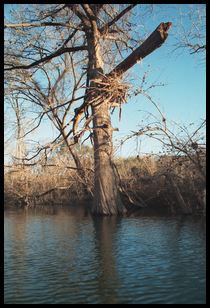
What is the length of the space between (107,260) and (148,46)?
33.6 feet

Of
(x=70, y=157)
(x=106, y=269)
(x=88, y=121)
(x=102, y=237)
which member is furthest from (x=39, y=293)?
(x=70, y=157)

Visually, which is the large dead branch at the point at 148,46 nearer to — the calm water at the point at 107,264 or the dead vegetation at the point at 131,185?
the dead vegetation at the point at 131,185

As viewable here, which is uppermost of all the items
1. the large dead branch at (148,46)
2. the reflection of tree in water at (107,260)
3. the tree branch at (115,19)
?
the tree branch at (115,19)

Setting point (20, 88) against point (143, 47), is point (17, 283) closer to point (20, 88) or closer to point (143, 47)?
point (143, 47)

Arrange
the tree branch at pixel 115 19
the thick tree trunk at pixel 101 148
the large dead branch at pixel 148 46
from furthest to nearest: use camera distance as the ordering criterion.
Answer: the thick tree trunk at pixel 101 148 < the tree branch at pixel 115 19 < the large dead branch at pixel 148 46

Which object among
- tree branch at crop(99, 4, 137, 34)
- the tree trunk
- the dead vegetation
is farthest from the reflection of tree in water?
tree branch at crop(99, 4, 137, 34)

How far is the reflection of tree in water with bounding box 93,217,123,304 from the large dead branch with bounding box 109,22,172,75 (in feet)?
21.3

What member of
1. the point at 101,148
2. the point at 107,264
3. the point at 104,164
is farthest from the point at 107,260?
the point at 101,148

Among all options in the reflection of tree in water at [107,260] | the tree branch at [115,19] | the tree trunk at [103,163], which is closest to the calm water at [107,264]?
the reflection of tree in water at [107,260]

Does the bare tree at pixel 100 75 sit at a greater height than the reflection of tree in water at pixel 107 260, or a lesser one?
greater

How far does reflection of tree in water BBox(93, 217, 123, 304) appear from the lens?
7.44 metres

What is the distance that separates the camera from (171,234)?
42.7 ft

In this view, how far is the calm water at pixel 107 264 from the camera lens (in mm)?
7312

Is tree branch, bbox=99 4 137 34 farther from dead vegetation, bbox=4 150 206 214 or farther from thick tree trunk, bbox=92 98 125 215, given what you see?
dead vegetation, bbox=4 150 206 214
